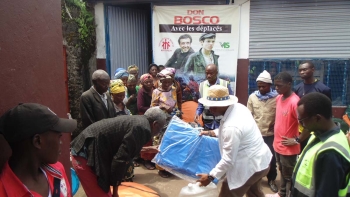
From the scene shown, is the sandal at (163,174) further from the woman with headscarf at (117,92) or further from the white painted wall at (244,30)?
the white painted wall at (244,30)

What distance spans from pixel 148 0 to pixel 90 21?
1516 mm

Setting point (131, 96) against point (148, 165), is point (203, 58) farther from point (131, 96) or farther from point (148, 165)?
point (148, 165)

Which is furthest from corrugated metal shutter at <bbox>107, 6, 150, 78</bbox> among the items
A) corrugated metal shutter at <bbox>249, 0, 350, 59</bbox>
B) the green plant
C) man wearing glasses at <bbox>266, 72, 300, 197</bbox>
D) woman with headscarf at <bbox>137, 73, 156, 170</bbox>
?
man wearing glasses at <bbox>266, 72, 300, 197</bbox>

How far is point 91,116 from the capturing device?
12.2ft

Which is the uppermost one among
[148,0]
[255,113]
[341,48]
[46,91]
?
[148,0]

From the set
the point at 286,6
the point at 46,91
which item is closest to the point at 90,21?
the point at 286,6

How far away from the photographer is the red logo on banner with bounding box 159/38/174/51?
6922mm

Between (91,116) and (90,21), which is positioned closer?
(91,116)

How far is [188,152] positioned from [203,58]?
145 inches

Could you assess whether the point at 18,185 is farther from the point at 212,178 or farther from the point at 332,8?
the point at 332,8

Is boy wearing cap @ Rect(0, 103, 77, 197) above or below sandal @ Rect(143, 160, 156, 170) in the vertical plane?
above

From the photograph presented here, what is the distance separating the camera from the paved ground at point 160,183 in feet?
14.1

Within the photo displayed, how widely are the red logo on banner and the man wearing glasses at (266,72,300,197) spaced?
3697mm

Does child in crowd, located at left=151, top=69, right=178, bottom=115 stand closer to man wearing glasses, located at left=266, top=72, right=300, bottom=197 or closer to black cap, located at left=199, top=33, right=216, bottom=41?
man wearing glasses, located at left=266, top=72, right=300, bottom=197
